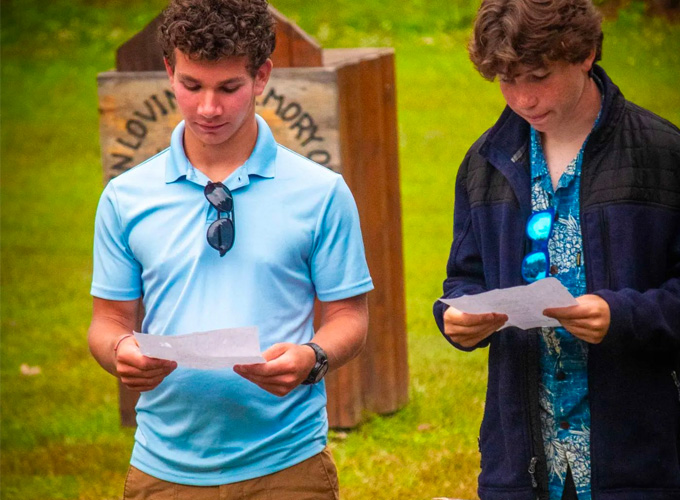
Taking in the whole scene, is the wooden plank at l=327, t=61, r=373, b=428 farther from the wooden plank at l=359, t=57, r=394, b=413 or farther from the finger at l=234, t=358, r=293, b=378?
the finger at l=234, t=358, r=293, b=378

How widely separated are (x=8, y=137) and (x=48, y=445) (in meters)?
7.61

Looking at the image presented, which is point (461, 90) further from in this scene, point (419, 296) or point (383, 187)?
point (383, 187)

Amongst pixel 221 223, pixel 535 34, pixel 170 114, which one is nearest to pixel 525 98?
pixel 535 34

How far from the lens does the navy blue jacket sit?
2.53m

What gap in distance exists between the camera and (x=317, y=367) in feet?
8.73

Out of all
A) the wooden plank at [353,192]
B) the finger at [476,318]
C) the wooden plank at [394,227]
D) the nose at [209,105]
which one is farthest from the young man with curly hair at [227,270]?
the wooden plank at [394,227]

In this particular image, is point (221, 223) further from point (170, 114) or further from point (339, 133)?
point (170, 114)

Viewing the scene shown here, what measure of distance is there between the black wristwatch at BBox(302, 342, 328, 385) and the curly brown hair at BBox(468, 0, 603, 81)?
0.77 m

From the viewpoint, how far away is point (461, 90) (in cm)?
1205

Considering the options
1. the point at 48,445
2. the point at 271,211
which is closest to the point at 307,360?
the point at 271,211

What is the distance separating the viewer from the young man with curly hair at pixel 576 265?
2527 mm

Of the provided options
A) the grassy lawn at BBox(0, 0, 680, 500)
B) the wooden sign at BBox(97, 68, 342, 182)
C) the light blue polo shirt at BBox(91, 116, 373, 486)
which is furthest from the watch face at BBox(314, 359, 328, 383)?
the wooden sign at BBox(97, 68, 342, 182)

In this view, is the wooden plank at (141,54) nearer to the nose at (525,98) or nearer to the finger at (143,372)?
the finger at (143,372)

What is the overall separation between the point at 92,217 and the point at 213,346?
8.55m
